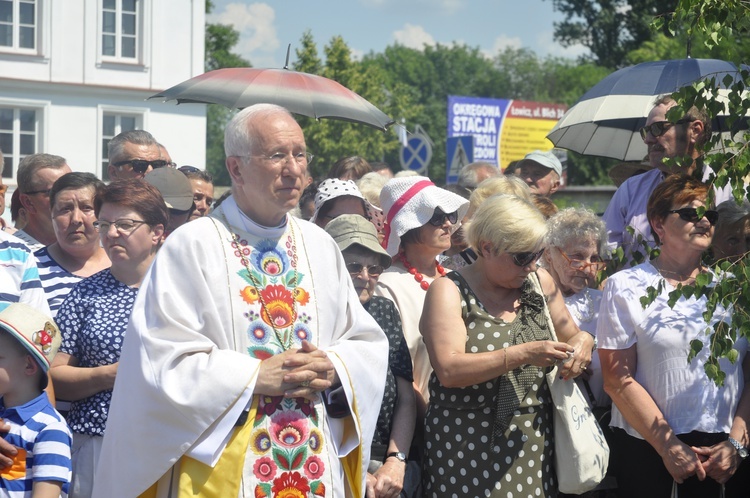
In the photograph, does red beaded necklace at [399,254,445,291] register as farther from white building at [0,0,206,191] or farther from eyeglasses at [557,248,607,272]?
white building at [0,0,206,191]

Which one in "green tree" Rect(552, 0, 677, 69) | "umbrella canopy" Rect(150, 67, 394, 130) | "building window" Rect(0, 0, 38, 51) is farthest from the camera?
"green tree" Rect(552, 0, 677, 69)

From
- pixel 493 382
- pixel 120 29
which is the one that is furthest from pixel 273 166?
pixel 120 29

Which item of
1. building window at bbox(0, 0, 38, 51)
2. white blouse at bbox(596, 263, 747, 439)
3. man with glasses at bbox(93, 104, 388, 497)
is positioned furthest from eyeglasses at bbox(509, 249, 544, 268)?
building window at bbox(0, 0, 38, 51)

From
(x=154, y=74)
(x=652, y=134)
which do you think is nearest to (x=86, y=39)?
(x=154, y=74)

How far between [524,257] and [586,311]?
1043mm

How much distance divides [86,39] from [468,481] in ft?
90.8

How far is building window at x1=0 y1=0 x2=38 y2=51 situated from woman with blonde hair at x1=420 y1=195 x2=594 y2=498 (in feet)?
89.5

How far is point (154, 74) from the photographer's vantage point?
30.5 m

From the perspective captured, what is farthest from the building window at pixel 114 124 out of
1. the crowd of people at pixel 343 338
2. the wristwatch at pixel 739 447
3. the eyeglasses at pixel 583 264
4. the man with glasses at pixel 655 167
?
the wristwatch at pixel 739 447

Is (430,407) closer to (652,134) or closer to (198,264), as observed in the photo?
(198,264)

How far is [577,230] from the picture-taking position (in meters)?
5.56

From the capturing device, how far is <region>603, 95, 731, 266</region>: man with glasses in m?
5.67

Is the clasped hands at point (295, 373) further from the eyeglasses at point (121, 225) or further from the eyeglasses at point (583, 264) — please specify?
the eyeglasses at point (583, 264)

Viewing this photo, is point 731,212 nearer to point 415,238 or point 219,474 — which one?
point 415,238
